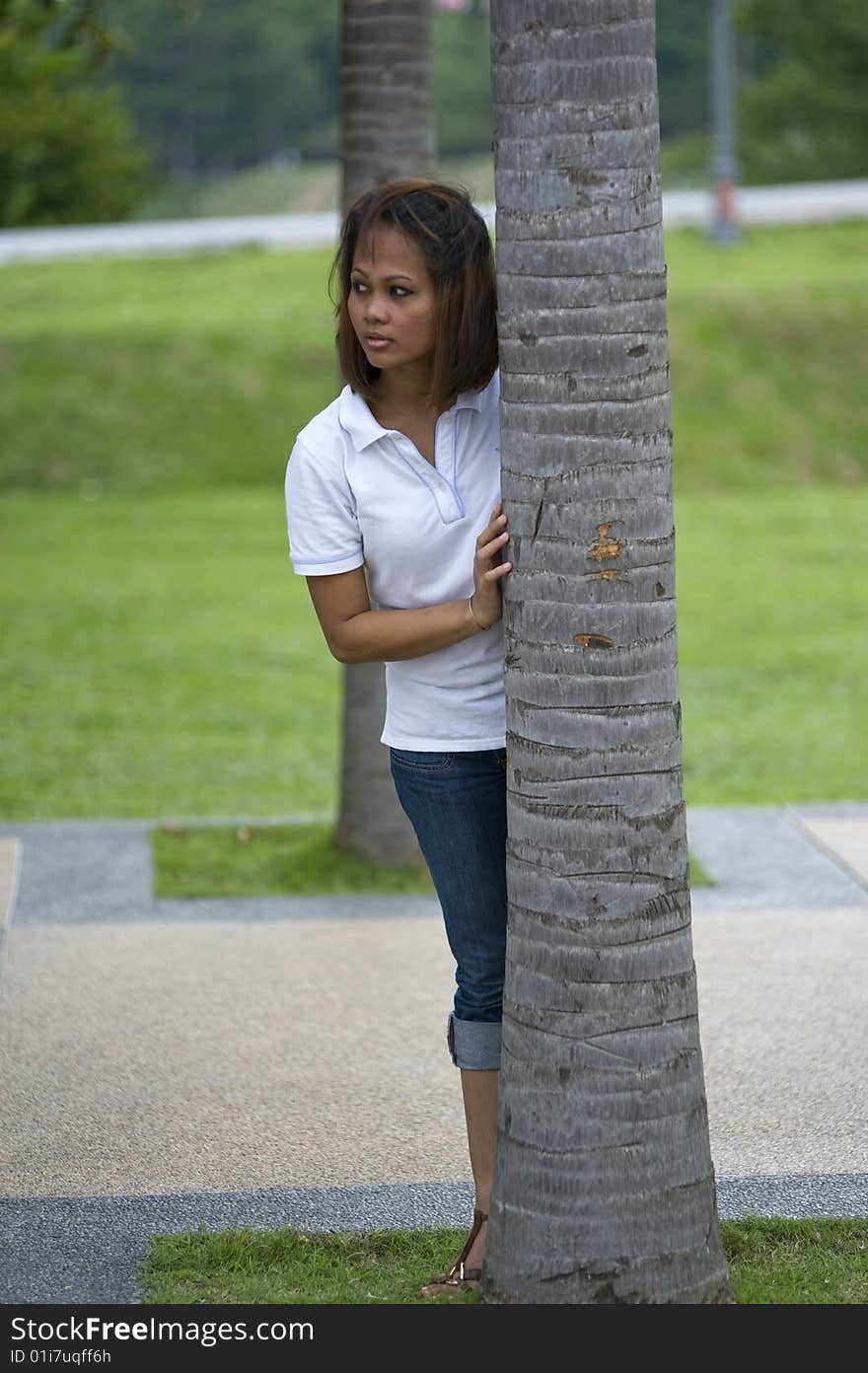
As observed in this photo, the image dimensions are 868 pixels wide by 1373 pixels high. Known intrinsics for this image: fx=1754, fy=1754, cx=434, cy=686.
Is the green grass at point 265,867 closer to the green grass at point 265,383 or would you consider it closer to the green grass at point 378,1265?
the green grass at point 378,1265

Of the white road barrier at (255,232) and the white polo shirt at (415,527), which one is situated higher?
the white polo shirt at (415,527)

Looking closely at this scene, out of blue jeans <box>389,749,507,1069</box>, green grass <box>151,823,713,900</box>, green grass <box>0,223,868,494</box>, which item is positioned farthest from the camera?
green grass <box>0,223,868,494</box>

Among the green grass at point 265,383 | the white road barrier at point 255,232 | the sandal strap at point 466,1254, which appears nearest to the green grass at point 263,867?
the sandal strap at point 466,1254

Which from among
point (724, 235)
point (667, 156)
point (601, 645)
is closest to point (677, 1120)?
point (601, 645)

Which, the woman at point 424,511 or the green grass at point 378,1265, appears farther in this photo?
the green grass at point 378,1265

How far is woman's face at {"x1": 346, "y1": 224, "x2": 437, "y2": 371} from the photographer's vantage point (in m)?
2.96

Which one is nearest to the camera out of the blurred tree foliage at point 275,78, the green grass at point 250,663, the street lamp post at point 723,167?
the green grass at point 250,663

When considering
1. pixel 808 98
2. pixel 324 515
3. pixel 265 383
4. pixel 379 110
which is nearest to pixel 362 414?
pixel 324 515

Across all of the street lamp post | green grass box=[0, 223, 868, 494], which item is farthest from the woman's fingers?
the street lamp post

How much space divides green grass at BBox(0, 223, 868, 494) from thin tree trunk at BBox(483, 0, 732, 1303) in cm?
1596

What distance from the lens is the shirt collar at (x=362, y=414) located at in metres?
2.98

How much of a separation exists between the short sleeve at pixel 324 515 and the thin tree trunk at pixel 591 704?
0.28 meters

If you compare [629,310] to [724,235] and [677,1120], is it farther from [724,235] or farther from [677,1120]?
[724,235]

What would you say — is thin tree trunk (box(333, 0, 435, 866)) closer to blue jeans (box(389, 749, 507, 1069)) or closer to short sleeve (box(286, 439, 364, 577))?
blue jeans (box(389, 749, 507, 1069))
